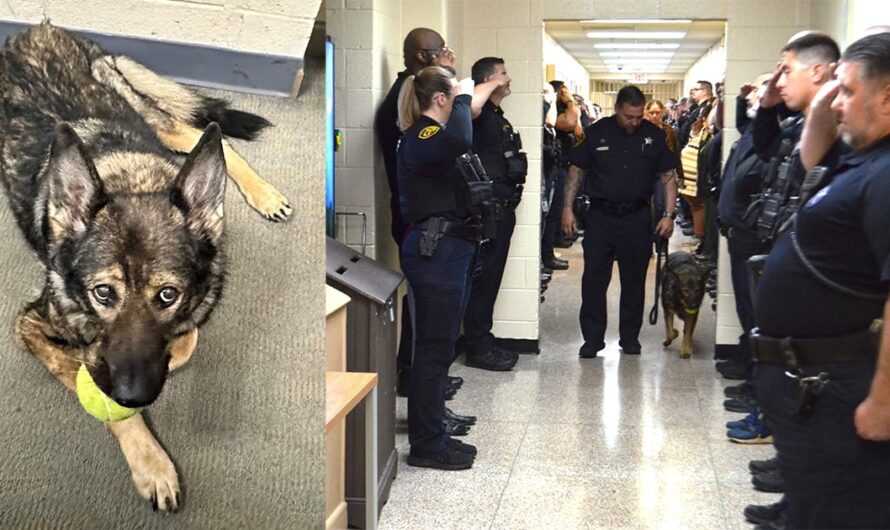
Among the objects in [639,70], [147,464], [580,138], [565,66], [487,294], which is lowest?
[487,294]

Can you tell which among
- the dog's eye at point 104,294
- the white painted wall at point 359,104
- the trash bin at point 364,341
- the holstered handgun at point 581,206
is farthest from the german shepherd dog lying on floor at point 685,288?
the dog's eye at point 104,294

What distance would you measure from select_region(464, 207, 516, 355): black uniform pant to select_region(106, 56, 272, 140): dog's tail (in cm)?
336

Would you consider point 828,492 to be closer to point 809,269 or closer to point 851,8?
point 809,269

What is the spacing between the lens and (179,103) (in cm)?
173

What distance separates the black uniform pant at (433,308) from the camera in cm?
346

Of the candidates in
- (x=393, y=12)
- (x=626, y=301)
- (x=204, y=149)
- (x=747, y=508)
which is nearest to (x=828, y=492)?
(x=747, y=508)

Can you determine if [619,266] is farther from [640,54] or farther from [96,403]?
[640,54]

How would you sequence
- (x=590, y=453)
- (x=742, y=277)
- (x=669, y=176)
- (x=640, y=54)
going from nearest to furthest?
1. (x=590, y=453)
2. (x=742, y=277)
3. (x=669, y=176)
4. (x=640, y=54)

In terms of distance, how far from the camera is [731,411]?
4406 mm

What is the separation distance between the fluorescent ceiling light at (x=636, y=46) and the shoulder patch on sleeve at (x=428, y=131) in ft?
26.6

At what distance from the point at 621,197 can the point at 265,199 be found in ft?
12.2

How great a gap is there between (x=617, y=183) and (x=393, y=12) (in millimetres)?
1532

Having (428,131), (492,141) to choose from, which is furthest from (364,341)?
(492,141)

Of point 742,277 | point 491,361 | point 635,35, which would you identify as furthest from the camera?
point 635,35
